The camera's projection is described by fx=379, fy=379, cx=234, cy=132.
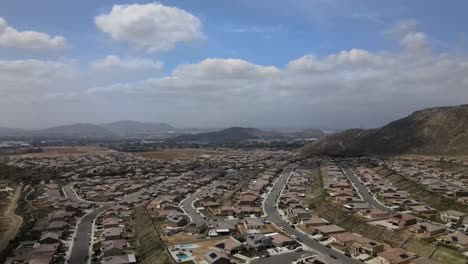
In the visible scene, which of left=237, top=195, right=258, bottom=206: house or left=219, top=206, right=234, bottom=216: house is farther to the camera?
left=237, top=195, right=258, bottom=206: house

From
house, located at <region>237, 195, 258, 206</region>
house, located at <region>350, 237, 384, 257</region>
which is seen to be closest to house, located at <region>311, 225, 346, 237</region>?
house, located at <region>350, 237, 384, 257</region>

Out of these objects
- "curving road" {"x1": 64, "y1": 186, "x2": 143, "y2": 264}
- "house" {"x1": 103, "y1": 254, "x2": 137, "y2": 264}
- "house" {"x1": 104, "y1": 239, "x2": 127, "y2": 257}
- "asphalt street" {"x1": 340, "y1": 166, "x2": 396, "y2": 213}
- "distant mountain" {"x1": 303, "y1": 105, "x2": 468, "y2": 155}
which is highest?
"distant mountain" {"x1": 303, "y1": 105, "x2": 468, "y2": 155}

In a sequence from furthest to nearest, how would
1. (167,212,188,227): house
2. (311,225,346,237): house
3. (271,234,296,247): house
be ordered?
(167,212,188,227): house, (311,225,346,237): house, (271,234,296,247): house

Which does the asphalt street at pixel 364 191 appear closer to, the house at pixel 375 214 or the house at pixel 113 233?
the house at pixel 375 214

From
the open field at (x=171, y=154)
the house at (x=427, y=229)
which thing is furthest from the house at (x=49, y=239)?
the open field at (x=171, y=154)

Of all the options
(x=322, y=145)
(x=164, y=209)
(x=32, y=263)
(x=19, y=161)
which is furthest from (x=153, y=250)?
(x=322, y=145)

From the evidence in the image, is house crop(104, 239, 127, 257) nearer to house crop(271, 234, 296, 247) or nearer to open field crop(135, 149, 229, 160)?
house crop(271, 234, 296, 247)

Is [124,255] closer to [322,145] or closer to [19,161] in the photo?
[19,161]
